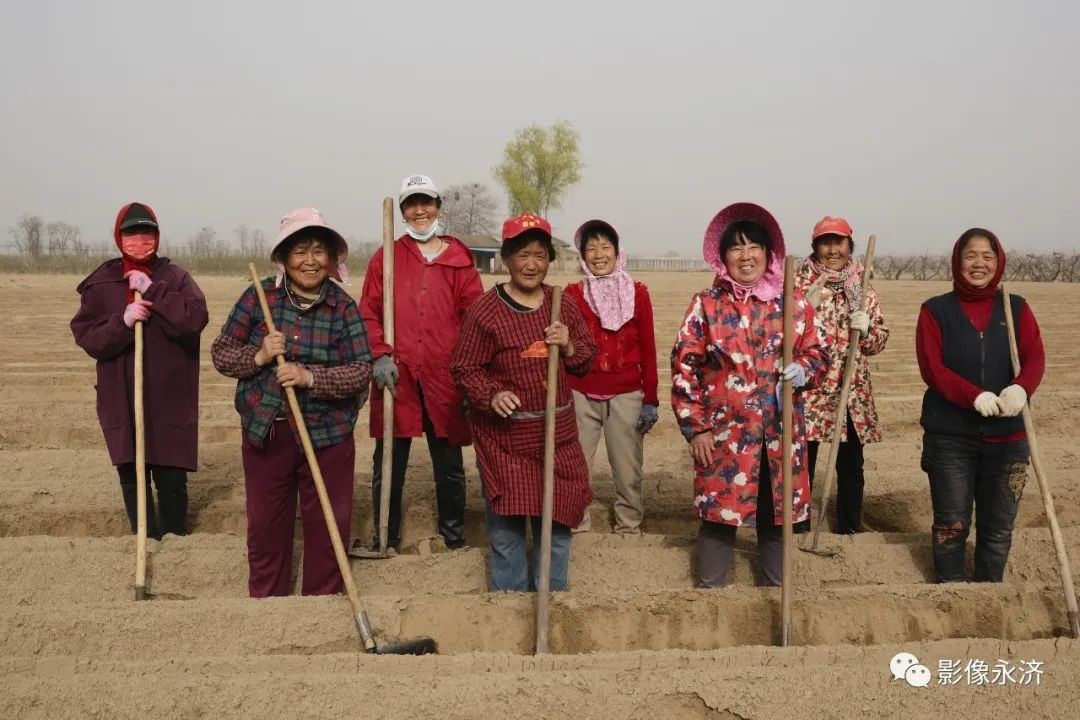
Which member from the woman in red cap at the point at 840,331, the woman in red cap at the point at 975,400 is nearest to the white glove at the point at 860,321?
the woman in red cap at the point at 840,331

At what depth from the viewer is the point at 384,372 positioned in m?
3.97

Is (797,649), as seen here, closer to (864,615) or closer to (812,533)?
(864,615)

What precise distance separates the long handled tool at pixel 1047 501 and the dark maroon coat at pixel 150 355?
349 centimetres

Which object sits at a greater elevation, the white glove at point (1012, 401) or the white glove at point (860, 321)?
the white glove at point (860, 321)

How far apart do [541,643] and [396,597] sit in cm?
64

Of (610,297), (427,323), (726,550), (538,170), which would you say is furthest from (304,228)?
(538,170)

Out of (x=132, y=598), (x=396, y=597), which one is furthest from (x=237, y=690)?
(x=132, y=598)

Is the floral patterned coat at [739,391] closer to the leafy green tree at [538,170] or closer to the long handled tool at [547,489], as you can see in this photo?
the long handled tool at [547,489]

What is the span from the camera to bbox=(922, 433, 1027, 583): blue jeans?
3.73m

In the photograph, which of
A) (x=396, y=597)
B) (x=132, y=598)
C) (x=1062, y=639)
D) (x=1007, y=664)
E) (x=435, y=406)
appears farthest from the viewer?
(x=435, y=406)

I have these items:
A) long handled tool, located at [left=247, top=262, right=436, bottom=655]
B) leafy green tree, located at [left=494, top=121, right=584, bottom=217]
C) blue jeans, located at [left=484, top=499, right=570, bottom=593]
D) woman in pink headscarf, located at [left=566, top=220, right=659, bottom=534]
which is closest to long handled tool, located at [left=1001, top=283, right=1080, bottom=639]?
woman in pink headscarf, located at [left=566, top=220, right=659, bottom=534]

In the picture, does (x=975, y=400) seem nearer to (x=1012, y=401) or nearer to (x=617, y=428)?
(x=1012, y=401)

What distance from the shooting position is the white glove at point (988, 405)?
3553 mm

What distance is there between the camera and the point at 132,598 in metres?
3.70
